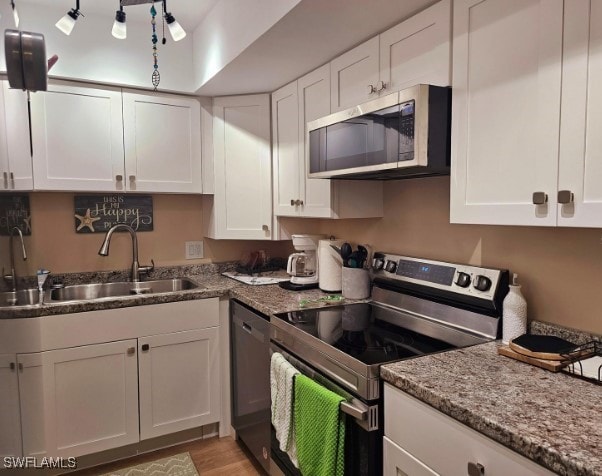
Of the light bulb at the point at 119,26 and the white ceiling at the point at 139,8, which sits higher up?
the white ceiling at the point at 139,8

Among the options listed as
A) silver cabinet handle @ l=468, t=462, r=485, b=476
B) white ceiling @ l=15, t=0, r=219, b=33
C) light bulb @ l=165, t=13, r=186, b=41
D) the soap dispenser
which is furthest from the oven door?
white ceiling @ l=15, t=0, r=219, b=33

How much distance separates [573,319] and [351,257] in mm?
985

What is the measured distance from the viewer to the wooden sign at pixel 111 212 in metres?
2.63

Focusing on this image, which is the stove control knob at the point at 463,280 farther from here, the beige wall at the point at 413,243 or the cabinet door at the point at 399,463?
the cabinet door at the point at 399,463

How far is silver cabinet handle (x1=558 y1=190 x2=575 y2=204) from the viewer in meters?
1.08

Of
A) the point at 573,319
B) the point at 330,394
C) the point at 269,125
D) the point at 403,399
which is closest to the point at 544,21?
the point at 573,319

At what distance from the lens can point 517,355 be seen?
4.17ft

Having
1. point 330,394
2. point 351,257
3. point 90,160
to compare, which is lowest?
point 330,394

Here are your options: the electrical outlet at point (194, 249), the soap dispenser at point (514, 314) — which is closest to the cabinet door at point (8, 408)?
the soap dispenser at point (514, 314)

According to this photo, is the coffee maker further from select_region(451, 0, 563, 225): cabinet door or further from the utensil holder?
select_region(451, 0, 563, 225): cabinet door

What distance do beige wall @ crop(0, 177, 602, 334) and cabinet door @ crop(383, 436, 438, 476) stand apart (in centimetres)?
69

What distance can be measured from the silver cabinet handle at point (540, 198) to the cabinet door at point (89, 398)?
197 cm

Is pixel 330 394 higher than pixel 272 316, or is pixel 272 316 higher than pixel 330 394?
pixel 272 316

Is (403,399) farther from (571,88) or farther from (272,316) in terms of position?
(571,88)
